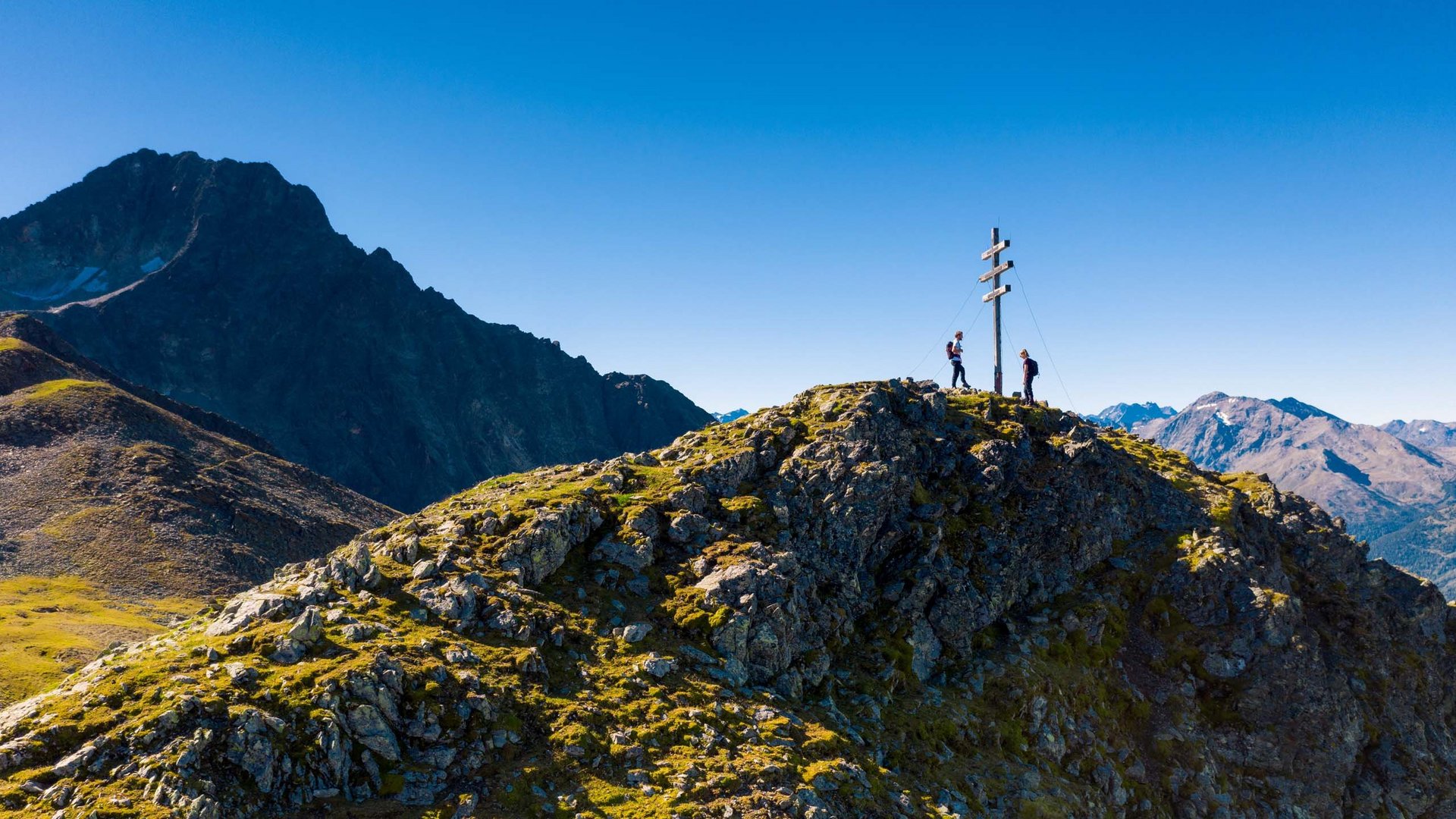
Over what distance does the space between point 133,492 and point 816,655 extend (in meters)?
129

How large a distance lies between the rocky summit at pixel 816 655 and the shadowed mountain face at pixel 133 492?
303 ft

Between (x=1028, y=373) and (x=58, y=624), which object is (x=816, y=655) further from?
(x=58, y=624)

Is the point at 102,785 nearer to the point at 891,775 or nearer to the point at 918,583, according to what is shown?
the point at 891,775

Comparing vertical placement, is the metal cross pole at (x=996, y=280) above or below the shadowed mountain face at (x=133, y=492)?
above

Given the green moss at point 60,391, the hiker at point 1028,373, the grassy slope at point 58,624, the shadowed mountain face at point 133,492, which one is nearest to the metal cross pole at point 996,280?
the hiker at point 1028,373

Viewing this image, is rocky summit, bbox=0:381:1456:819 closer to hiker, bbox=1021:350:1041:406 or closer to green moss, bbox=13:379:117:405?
hiker, bbox=1021:350:1041:406

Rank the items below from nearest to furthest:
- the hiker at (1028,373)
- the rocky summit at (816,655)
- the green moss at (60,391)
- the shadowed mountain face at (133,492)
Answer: the rocky summit at (816,655) < the hiker at (1028,373) < the shadowed mountain face at (133,492) < the green moss at (60,391)

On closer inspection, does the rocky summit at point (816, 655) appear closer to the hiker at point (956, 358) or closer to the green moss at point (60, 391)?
the hiker at point (956, 358)

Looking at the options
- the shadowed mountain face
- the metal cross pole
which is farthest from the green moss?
the metal cross pole

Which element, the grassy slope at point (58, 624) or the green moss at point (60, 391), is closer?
the grassy slope at point (58, 624)

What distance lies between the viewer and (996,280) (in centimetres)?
5088

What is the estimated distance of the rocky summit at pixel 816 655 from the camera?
71.5 feet

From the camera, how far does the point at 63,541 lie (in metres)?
102

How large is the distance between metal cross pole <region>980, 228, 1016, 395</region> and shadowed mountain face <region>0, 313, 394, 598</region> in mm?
102607
